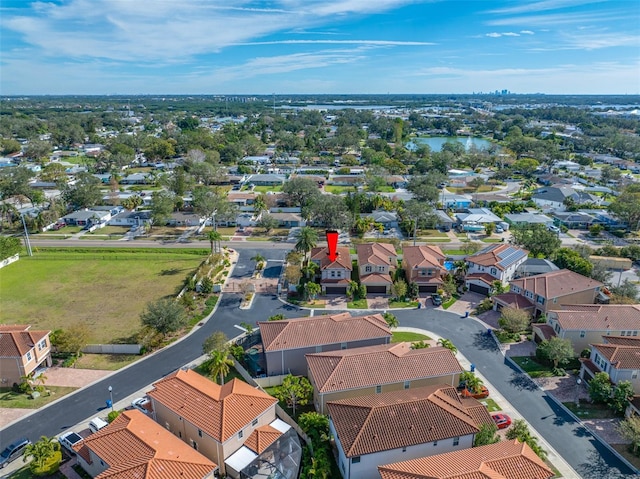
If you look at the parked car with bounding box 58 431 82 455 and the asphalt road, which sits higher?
the parked car with bounding box 58 431 82 455

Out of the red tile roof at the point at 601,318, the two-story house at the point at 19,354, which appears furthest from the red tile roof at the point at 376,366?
the two-story house at the point at 19,354

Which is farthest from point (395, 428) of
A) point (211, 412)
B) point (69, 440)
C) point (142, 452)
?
point (69, 440)

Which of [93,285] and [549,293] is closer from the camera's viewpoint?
[549,293]

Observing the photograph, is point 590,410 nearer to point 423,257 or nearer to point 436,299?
point 436,299

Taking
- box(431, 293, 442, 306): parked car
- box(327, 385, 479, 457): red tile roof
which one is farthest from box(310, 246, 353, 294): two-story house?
box(327, 385, 479, 457): red tile roof

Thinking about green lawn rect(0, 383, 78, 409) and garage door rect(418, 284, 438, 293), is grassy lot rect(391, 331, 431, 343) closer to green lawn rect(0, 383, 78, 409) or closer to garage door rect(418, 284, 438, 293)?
garage door rect(418, 284, 438, 293)
